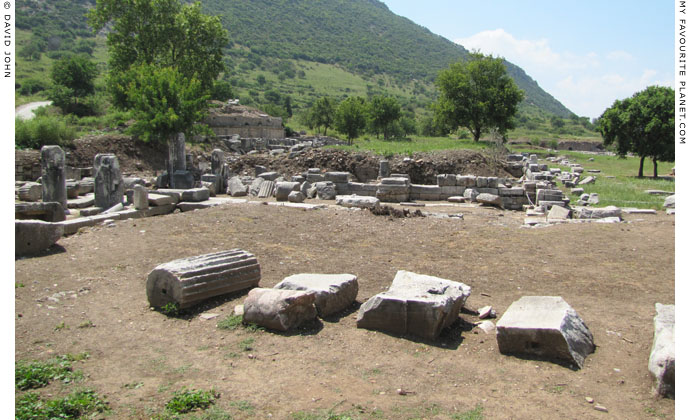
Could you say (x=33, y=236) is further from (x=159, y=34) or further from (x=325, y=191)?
(x=159, y=34)

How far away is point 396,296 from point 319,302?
3.54 ft

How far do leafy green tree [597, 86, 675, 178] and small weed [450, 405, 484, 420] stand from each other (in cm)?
2763

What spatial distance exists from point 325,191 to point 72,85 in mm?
32050

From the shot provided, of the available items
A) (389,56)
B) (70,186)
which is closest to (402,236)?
(70,186)

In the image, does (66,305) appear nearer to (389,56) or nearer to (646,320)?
(646,320)

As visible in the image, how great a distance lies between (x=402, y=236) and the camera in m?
11.0

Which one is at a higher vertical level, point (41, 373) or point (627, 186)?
point (627, 186)

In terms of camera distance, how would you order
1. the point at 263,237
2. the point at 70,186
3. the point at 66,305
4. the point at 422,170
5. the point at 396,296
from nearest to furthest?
1. the point at 396,296
2. the point at 66,305
3. the point at 263,237
4. the point at 70,186
5. the point at 422,170

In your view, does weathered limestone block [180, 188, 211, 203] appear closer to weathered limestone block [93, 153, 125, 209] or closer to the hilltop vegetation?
weathered limestone block [93, 153, 125, 209]

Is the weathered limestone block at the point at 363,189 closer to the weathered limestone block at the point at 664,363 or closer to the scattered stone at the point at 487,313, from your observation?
the scattered stone at the point at 487,313

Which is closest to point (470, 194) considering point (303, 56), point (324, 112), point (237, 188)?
point (237, 188)

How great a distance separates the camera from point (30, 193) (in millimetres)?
16953

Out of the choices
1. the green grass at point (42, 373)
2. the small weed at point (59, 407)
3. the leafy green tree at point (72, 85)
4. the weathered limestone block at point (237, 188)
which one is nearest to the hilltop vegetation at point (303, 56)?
the leafy green tree at point (72, 85)

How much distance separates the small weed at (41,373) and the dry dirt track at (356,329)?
165 millimetres
